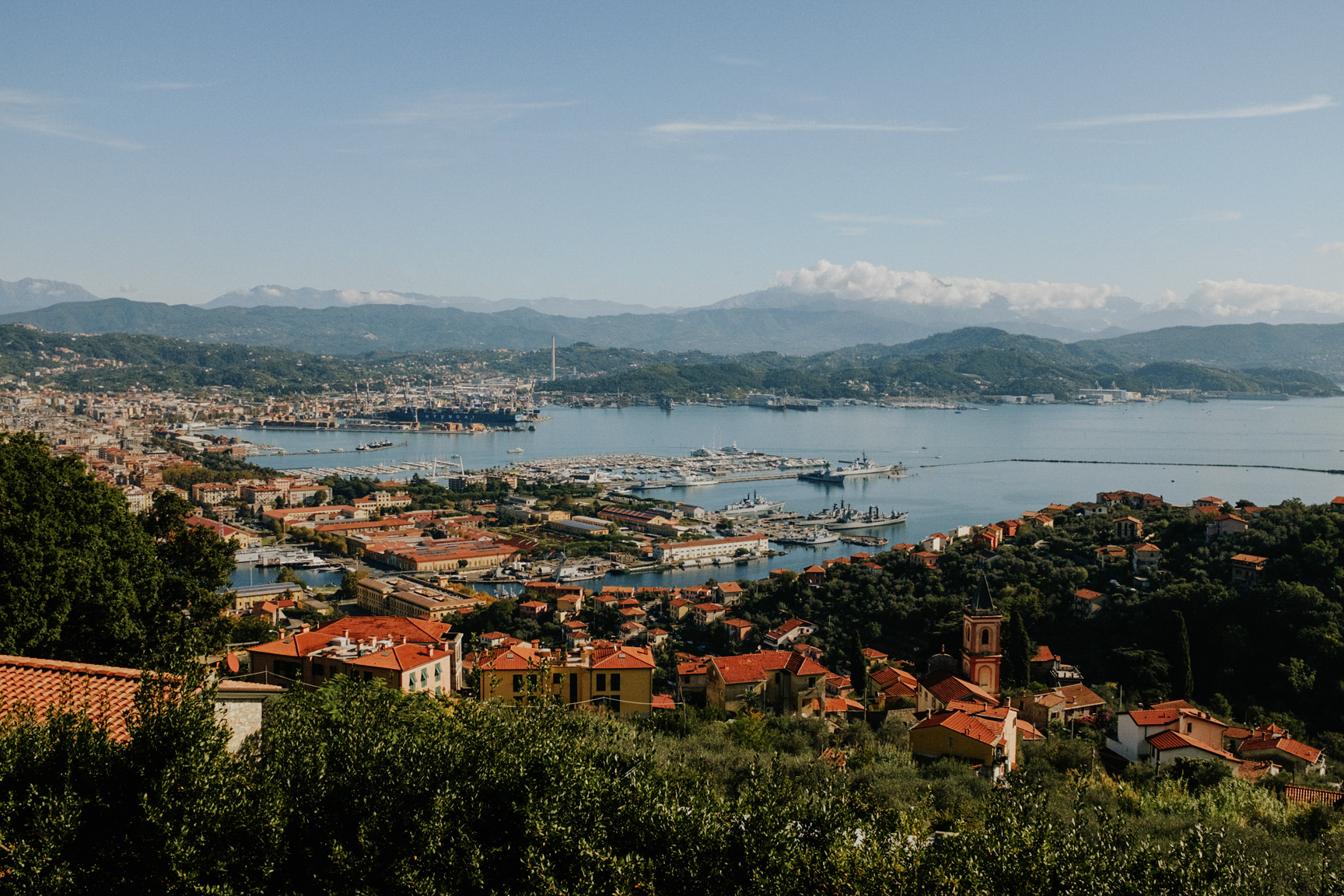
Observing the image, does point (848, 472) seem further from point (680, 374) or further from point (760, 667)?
point (680, 374)

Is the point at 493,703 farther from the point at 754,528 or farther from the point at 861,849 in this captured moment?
the point at 754,528

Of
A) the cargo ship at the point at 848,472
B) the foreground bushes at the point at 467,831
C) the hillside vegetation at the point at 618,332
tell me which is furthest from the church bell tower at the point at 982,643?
the hillside vegetation at the point at 618,332

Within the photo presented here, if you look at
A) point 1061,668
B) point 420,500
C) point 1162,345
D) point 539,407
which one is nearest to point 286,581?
point 420,500

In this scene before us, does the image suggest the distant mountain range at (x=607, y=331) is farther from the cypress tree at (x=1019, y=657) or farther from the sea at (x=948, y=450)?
the cypress tree at (x=1019, y=657)

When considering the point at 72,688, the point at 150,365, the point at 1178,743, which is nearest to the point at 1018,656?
the point at 1178,743

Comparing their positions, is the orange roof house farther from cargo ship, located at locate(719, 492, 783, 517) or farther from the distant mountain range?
the distant mountain range

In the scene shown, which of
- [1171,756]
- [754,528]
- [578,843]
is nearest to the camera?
A: [578,843]
